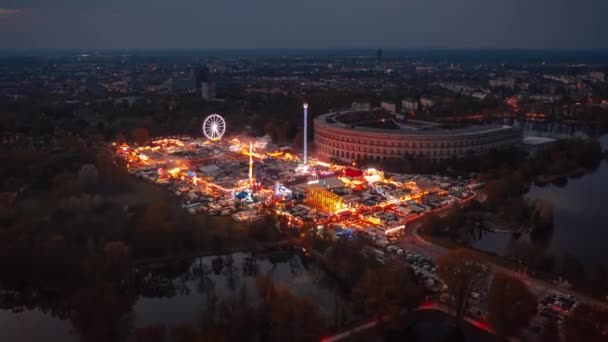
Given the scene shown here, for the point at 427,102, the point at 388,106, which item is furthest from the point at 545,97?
the point at 388,106

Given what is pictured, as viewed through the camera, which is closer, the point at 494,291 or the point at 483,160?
the point at 494,291

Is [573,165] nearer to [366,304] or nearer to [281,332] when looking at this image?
[366,304]

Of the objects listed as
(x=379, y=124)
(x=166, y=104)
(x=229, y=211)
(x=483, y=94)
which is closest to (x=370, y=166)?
(x=379, y=124)

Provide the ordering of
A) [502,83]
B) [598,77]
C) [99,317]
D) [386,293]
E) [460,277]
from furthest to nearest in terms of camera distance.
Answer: [598,77] → [502,83] → [386,293] → [460,277] → [99,317]

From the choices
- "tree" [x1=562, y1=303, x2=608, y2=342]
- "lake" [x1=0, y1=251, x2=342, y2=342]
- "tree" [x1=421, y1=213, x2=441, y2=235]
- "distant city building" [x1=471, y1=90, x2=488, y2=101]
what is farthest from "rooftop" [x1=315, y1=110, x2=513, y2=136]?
"distant city building" [x1=471, y1=90, x2=488, y2=101]

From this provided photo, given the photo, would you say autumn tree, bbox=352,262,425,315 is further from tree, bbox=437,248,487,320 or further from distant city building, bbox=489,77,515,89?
distant city building, bbox=489,77,515,89

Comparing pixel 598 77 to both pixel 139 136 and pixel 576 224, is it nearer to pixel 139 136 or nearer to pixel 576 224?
pixel 576 224
